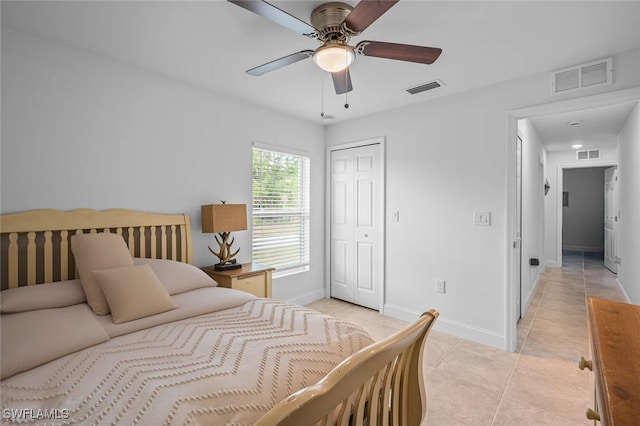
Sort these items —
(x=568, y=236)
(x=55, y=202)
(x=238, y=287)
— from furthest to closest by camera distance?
1. (x=568, y=236)
2. (x=238, y=287)
3. (x=55, y=202)

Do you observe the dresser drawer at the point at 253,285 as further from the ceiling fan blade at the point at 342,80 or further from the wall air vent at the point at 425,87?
the wall air vent at the point at 425,87

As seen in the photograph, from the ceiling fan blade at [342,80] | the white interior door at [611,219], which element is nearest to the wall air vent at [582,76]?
the ceiling fan blade at [342,80]

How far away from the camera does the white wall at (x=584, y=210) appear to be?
8.26m

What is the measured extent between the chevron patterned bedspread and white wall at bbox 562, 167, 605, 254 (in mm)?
9894

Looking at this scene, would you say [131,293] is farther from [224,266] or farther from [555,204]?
[555,204]

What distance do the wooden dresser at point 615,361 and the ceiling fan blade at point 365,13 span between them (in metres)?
1.55

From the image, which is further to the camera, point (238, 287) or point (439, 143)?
point (439, 143)

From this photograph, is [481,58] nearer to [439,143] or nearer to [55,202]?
[439,143]

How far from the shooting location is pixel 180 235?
2850 mm

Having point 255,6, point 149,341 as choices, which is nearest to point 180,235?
point 149,341

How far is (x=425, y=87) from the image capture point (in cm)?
304

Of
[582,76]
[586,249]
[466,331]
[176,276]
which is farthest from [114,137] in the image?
[586,249]

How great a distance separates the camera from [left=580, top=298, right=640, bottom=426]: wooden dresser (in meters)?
0.62

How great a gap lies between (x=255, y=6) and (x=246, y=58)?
1.08 metres
